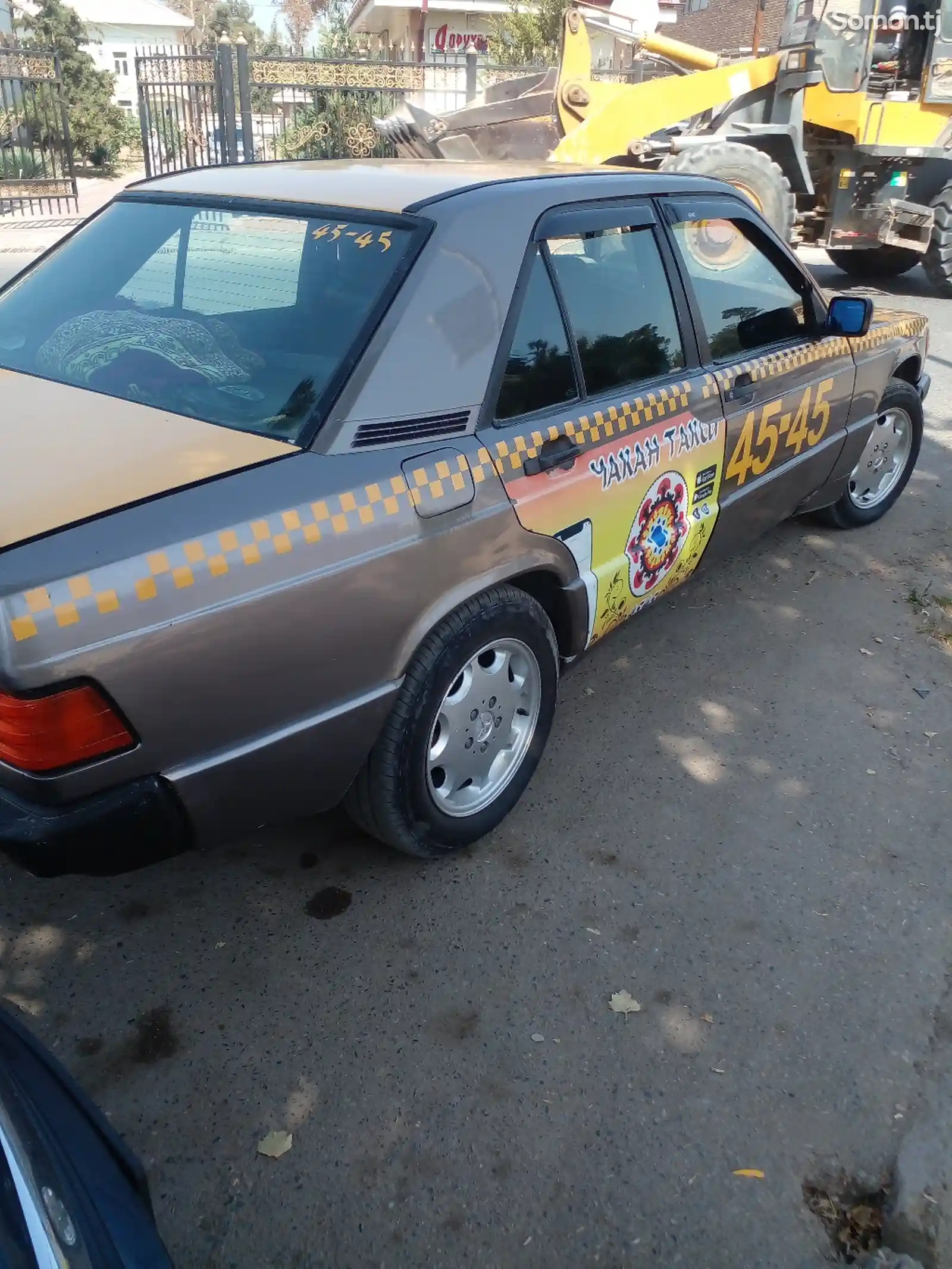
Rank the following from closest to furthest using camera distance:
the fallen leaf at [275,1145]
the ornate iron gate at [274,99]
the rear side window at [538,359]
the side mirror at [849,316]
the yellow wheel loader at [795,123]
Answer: the fallen leaf at [275,1145] < the rear side window at [538,359] < the side mirror at [849,316] < the yellow wheel loader at [795,123] < the ornate iron gate at [274,99]

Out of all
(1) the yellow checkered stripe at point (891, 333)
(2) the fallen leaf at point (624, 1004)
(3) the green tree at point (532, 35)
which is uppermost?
(3) the green tree at point (532, 35)

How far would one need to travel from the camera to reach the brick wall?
2902 centimetres

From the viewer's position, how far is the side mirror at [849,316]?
3977 millimetres

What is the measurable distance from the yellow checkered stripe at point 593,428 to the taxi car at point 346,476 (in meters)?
0.01

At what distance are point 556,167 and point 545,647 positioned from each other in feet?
5.18

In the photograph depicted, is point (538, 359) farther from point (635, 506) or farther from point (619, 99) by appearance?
point (619, 99)

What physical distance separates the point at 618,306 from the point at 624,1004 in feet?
6.60

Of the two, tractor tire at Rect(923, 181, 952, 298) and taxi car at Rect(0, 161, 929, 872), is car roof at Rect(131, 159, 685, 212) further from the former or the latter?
tractor tire at Rect(923, 181, 952, 298)

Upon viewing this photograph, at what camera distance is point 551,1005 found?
8.13ft

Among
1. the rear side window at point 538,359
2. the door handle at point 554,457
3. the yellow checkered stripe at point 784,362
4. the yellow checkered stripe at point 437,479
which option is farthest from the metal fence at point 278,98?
the yellow checkered stripe at point 437,479

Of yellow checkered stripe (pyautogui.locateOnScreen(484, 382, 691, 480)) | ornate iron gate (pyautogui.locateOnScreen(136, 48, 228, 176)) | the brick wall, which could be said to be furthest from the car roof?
the brick wall

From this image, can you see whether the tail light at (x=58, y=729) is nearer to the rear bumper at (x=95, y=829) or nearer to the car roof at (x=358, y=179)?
the rear bumper at (x=95, y=829)

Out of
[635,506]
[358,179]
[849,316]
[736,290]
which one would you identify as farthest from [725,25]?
[635,506]

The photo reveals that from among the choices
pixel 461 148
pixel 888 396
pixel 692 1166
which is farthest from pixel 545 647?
pixel 461 148
